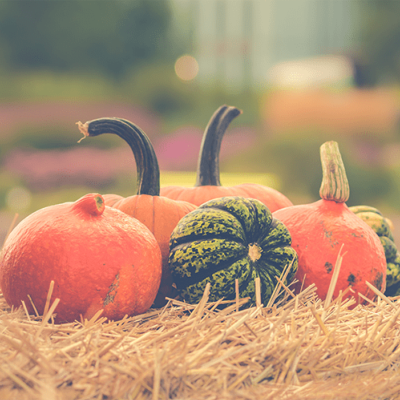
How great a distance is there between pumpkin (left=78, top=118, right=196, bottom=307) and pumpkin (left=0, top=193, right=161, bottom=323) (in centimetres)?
29

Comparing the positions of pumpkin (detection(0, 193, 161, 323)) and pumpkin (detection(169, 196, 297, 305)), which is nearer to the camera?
pumpkin (detection(0, 193, 161, 323))

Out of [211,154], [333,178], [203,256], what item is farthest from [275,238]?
[211,154]

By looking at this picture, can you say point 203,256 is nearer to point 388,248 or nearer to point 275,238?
point 275,238

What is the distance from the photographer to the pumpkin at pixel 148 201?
2.34 meters

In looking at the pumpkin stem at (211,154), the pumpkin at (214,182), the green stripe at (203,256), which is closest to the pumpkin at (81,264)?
the green stripe at (203,256)

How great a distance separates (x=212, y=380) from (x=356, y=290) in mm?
1174

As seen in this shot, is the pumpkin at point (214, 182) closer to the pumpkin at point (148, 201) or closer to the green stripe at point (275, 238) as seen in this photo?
the pumpkin at point (148, 201)

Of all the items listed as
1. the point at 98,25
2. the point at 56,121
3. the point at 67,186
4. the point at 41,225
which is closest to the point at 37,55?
the point at 98,25

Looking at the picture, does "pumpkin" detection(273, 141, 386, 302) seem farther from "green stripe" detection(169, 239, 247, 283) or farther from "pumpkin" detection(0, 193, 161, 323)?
"pumpkin" detection(0, 193, 161, 323)

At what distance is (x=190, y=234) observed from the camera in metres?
2.07

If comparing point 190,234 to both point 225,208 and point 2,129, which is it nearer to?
point 225,208

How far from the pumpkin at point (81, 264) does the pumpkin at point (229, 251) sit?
0.54ft

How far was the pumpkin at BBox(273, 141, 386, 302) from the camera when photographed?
228cm

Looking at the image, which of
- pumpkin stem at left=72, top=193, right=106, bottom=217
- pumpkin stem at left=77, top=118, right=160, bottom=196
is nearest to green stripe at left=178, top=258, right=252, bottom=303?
pumpkin stem at left=72, top=193, right=106, bottom=217
